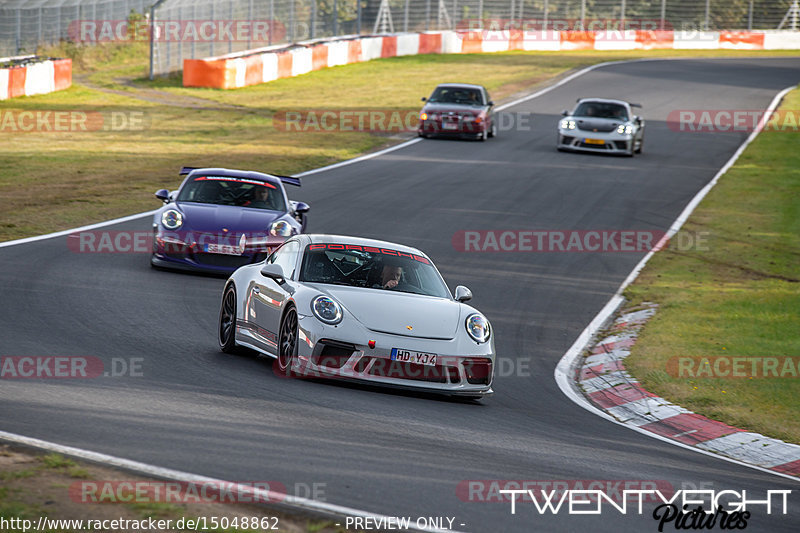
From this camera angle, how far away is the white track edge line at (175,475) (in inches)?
237

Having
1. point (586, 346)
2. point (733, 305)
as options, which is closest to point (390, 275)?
point (586, 346)

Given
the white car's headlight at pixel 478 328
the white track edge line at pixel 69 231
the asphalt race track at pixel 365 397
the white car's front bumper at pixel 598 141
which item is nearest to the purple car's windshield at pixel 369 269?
the white car's headlight at pixel 478 328

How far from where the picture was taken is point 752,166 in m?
29.5

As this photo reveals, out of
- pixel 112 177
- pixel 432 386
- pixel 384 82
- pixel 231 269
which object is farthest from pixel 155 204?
pixel 384 82

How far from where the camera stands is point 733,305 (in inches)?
597

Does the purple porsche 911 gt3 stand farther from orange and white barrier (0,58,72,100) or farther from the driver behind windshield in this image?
orange and white barrier (0,58,72,100)

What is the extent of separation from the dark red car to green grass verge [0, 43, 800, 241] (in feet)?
4.07

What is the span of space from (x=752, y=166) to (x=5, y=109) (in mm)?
21248

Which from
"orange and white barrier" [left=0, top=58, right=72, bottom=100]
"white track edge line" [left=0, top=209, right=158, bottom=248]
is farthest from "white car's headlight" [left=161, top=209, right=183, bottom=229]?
"orange and white barrier" [left=0, top=58, right=72, bottom=100]

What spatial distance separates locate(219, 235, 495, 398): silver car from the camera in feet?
30.6

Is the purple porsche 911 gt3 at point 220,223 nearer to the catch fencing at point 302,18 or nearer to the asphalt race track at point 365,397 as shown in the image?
the asphalt race track at point 365,397

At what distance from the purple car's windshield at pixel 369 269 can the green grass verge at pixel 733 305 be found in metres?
2.60

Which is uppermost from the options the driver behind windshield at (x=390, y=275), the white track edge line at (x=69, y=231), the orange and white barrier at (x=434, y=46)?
the orange and white barrier at (x=434, y=46)

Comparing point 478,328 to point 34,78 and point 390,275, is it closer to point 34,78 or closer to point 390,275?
point 390,275
